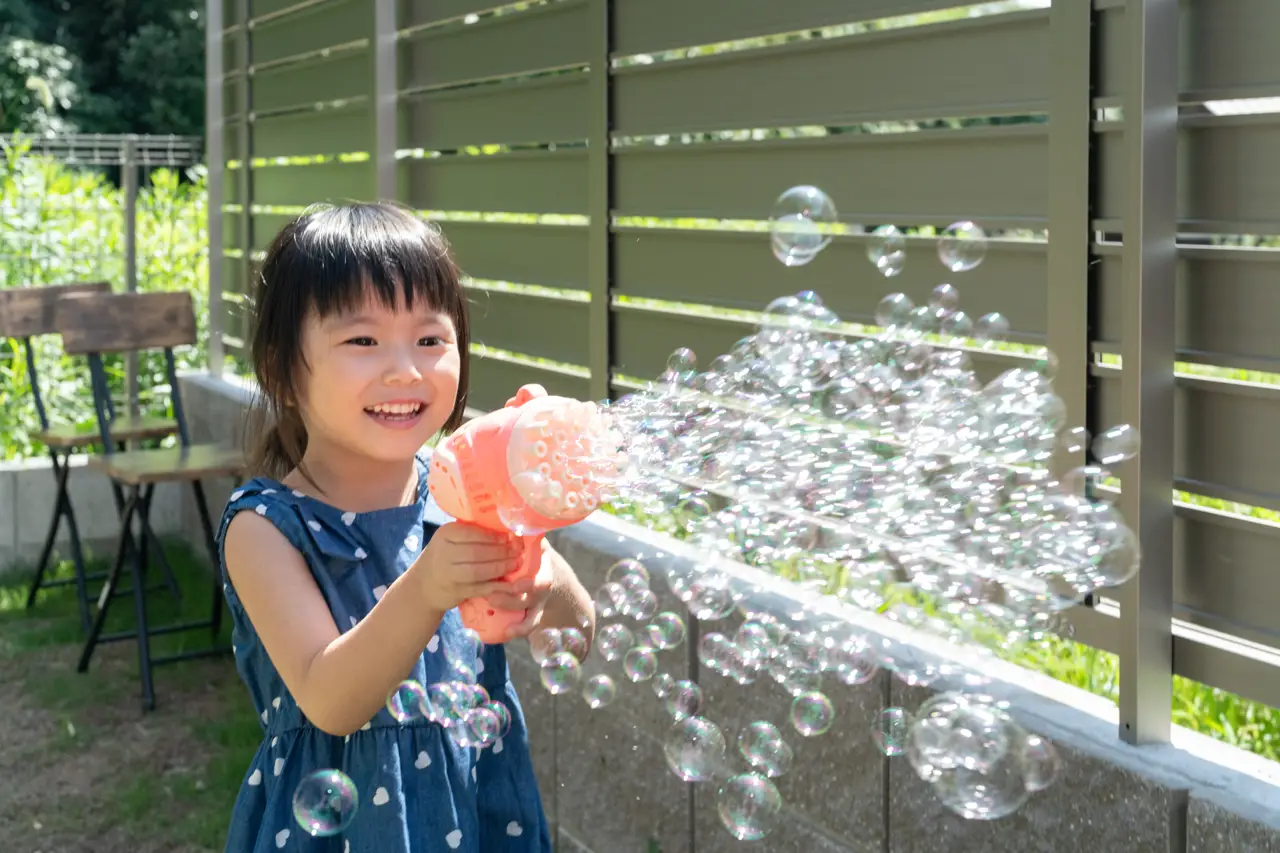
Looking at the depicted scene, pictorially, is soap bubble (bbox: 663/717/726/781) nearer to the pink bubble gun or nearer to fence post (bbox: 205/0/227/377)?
the pink bubble gun

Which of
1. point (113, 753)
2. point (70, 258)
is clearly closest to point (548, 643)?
point (113, 753)

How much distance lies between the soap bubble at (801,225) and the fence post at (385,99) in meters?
2.91

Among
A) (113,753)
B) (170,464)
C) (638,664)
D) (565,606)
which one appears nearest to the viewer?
(565,606)

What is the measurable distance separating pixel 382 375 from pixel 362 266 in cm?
18

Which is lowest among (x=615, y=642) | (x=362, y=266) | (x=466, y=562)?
(x=615, y=642)

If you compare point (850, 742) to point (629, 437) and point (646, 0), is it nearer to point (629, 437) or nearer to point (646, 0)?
point (629, 437)

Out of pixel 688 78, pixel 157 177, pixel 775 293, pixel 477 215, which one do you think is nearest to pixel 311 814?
pixel 775 293

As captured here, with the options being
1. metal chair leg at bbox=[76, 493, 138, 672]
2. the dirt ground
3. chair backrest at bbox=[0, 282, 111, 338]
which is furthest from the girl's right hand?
chair backrest at bbox=[0, 282, 111, 338]

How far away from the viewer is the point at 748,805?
7.75 ft

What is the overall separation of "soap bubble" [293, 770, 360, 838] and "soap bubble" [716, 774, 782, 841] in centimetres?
60

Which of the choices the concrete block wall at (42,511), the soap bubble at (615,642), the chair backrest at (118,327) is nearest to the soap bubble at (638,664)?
the soap bubble at (615,642)

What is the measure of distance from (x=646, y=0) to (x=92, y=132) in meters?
24.7

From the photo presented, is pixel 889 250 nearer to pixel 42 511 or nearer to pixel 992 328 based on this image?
pixel 992 328

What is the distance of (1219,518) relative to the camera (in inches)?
90.0
